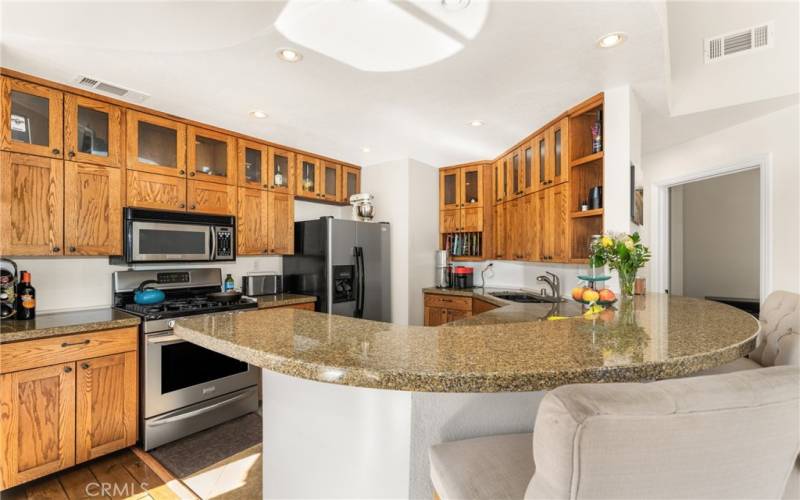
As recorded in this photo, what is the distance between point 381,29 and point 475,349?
1.84 m

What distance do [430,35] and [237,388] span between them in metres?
2.86

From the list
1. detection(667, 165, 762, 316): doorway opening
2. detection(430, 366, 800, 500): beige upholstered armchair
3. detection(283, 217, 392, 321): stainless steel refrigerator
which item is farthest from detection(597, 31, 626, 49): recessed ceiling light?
detection(667, 165, 762, 316): doorway opening

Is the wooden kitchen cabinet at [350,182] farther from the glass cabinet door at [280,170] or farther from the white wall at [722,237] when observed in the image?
the white wall at [722,237]

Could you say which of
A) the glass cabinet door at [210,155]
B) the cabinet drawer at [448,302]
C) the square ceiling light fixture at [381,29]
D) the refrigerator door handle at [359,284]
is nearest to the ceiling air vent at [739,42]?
the square ceiling light fixture at [381,29]

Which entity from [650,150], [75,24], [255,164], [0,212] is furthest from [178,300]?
[650,150]

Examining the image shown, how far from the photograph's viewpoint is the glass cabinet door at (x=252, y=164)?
3371 millimetres

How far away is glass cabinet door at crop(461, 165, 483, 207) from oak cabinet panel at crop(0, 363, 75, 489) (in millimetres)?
3834

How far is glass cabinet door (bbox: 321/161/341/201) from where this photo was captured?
13.5ft

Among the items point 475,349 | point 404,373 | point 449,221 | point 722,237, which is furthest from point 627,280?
point 722,237

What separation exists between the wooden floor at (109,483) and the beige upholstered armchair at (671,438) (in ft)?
7.52

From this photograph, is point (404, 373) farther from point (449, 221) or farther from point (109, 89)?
point (449, 221)

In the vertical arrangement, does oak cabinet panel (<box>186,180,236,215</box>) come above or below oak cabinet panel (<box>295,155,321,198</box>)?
below

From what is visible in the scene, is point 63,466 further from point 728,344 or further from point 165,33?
point 728,344

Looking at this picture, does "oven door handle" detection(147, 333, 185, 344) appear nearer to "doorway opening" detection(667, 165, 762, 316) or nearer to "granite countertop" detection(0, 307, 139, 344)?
"granite countertop" detection(0, 307, 139, 344)
